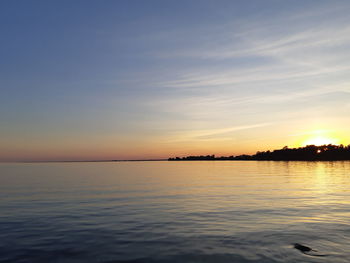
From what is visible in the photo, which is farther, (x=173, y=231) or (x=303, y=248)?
(x=173, y=231)

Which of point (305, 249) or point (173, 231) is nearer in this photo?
point (305, 249)

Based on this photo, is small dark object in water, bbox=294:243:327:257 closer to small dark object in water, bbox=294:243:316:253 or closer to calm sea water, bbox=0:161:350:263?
small dark object in water, bbox=294:243:316:253

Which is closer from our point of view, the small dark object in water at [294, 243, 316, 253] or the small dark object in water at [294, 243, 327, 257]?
the small dark object in water at [294, 243, 327, 257]

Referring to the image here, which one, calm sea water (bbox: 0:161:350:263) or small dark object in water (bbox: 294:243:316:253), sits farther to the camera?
small dark object in water (bbox: 294:243:316:253)

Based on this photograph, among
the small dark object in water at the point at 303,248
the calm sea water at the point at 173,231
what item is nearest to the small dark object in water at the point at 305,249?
the small dark object in water at the point at 303,248

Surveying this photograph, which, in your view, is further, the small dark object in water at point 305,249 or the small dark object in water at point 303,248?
the small dark object in water at point 303,248

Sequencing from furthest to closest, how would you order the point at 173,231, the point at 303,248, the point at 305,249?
1. the point at 173,231
2. the point at 303,248
3. the point at 305,249

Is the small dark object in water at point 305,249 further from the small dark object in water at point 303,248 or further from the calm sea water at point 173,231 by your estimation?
the calm sea water at point 173,231

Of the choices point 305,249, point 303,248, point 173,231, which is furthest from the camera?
point 173,231

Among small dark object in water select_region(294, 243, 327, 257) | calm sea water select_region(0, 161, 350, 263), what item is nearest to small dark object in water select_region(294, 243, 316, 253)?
small dark object in water select_region(294, 243, 327, 257)

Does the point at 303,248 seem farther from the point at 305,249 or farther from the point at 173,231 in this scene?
the point at 173,231

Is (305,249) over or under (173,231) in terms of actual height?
over

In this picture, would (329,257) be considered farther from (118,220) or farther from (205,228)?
(118,220)

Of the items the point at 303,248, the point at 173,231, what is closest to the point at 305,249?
the point at 303,248
